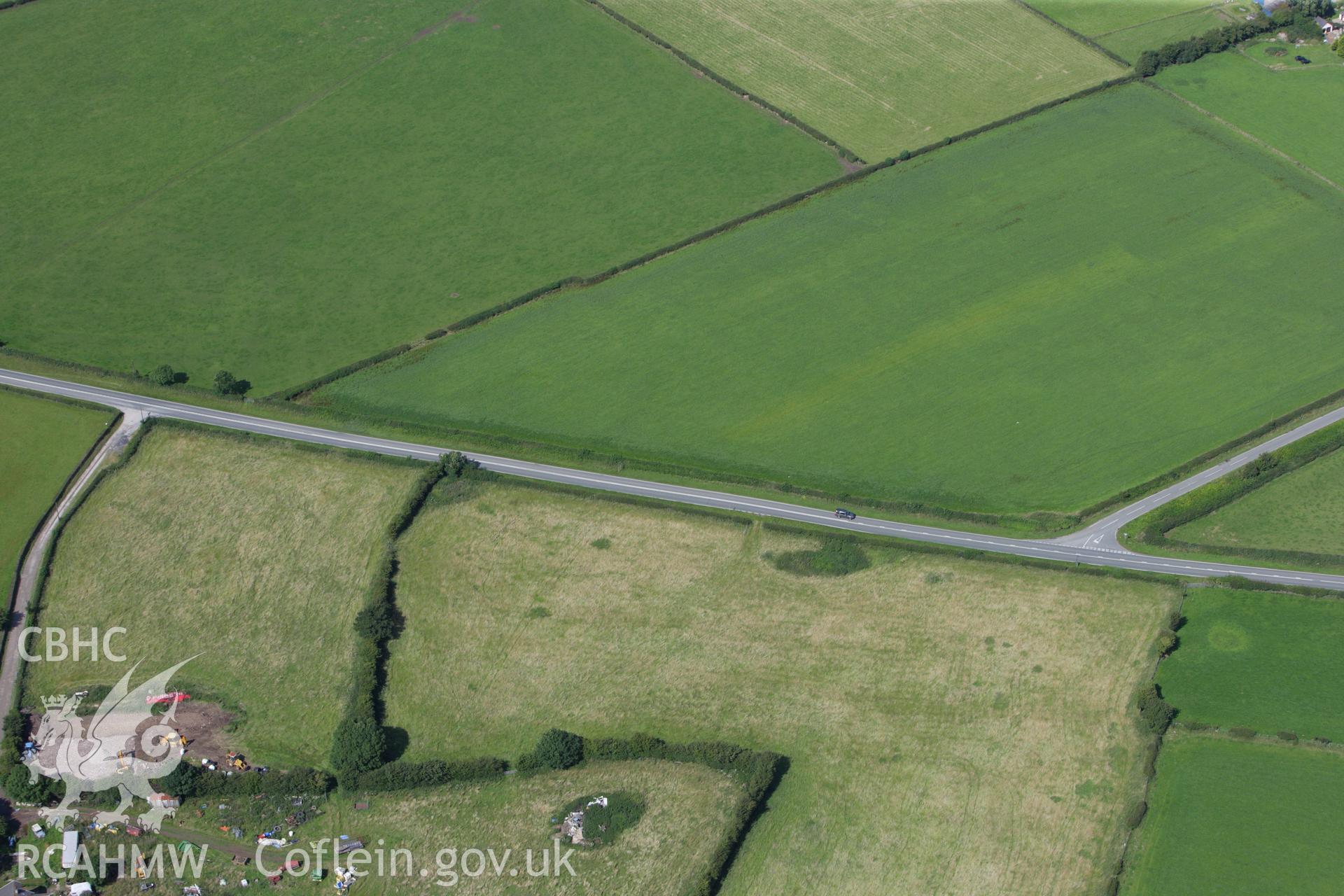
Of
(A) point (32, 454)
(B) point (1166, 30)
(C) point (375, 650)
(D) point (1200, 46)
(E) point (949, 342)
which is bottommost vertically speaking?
(C) point (375, 650)

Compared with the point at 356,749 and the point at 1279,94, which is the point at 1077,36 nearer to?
the point at 1279,94

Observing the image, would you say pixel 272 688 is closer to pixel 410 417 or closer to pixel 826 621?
pixel 410 417

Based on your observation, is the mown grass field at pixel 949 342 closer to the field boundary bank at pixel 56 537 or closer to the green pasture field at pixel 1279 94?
the green pasture field at pixel 1279 94

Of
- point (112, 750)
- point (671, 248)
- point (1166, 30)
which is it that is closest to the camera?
point (112, 750)

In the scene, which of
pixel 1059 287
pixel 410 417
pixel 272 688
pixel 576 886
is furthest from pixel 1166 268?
pixel 272 688

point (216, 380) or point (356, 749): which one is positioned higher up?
point (216, 380)

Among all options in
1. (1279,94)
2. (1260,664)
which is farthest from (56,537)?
(1279,94)

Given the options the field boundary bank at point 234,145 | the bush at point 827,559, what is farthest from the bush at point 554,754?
the field boundary bank at point 234,145
